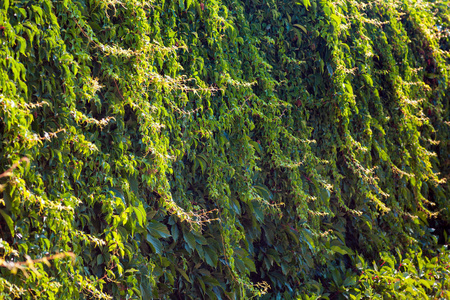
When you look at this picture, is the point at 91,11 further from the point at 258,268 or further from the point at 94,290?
the point at 258,268

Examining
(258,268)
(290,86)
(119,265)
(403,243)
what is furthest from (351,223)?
(119,265)

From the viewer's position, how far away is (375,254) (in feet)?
14.0

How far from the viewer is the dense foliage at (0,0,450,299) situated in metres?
1.95

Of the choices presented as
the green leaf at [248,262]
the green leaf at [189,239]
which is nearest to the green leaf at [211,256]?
the green leaf at [189,239]

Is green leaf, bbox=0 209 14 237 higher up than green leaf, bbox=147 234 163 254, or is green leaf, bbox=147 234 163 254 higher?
green leaf, bbox=0 209 14 237

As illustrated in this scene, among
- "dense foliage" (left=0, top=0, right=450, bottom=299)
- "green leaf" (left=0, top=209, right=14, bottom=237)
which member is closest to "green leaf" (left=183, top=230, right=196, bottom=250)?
"dense foliage" (left=0, top=0, right=450, bottom=299)

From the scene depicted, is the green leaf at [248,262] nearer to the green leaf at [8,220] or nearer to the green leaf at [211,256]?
the green leaf at [211,256]

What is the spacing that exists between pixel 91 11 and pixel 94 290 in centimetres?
143

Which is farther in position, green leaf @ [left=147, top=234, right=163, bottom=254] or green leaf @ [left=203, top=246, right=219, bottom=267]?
green leaf @ [left=203, top=246, right=219, bottom=267]

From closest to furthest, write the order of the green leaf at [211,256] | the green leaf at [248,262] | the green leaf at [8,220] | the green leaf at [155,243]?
the green leaf at [8,220]
the green leaf at [155,243]
the green leaf at [211,256]
the green leaf at [248,262]

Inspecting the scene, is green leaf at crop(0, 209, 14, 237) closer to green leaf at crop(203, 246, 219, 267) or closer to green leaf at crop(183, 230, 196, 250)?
green leaf at crop(183, 230, 196, 250)

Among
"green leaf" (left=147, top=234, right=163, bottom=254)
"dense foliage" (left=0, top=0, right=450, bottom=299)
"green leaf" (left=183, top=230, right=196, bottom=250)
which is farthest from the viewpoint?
"green leaf" (left=183, top=230, right=196, bottom=250)

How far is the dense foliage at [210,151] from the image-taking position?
1.95m

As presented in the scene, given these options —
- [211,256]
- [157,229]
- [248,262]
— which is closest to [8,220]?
[157,229]
